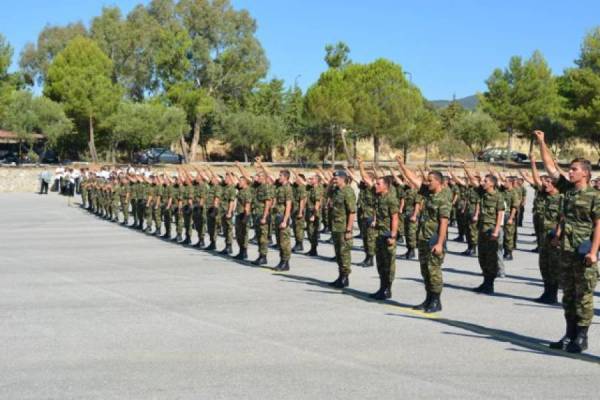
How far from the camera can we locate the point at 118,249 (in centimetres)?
1850

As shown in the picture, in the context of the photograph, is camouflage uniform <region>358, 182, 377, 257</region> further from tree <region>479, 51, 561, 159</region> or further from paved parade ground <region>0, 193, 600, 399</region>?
tree <region>479, 51, 561, 159</region>

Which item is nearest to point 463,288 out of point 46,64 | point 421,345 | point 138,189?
point 421,345

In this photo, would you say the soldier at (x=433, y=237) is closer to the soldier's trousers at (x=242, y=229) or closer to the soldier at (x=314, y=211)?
the soldier's trousers at (x=242, y=229)

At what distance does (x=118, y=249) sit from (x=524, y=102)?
178 feet

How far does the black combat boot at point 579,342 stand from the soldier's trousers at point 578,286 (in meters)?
0.06

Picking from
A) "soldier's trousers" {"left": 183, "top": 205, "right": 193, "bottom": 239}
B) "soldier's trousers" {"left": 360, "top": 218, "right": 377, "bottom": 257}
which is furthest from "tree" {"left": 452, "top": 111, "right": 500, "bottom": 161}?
"soldier's trousers" {"left": 360, "top": 218, "right": 377, "bottom": 257}

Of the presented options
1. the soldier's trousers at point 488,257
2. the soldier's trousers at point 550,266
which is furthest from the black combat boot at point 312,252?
the soldier's trousers at point 550,266

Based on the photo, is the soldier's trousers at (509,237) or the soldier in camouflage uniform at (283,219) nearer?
the soldier in camouflage uniform at (283,219)

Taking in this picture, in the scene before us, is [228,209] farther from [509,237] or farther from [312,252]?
[509,237]

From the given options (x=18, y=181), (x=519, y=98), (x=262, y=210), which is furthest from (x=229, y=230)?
(x=519, y=98)

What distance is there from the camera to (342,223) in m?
12.6

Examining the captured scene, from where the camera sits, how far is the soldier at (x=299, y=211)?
17425 mm

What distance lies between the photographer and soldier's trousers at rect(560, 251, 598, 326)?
8.02 metres

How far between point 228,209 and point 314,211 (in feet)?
6.37
